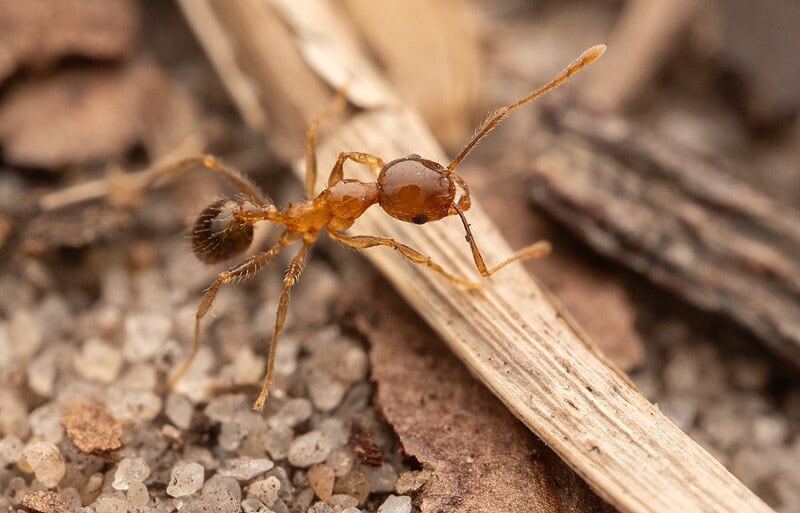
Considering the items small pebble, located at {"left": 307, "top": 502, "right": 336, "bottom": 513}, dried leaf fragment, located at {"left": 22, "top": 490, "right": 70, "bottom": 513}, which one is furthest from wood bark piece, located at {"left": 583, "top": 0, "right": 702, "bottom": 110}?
dried leaf fragment, located at {"left": 22, "top": 490, "right": 70, "bottom": 513}

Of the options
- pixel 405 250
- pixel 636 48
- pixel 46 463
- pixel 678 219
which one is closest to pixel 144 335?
pixel 46 463

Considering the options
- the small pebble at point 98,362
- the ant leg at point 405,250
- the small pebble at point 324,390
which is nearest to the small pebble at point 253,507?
the small pebble at point 324,390

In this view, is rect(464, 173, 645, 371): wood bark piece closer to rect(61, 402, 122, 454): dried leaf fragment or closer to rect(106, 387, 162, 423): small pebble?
rect(106, 387, 162, 423): small pebble

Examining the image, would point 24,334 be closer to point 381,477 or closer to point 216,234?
point 216,234

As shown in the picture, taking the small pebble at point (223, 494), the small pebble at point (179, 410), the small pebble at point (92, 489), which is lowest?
the small pebble at point (223, 494)

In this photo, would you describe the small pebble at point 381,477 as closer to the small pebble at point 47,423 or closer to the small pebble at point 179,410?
the small pebble at point 179,410

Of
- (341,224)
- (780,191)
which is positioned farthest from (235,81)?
(780,191)

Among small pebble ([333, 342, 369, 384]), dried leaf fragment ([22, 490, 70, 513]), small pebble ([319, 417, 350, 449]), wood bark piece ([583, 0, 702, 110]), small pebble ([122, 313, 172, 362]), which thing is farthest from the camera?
wood bark piece ([583, 0, 702, 110])
